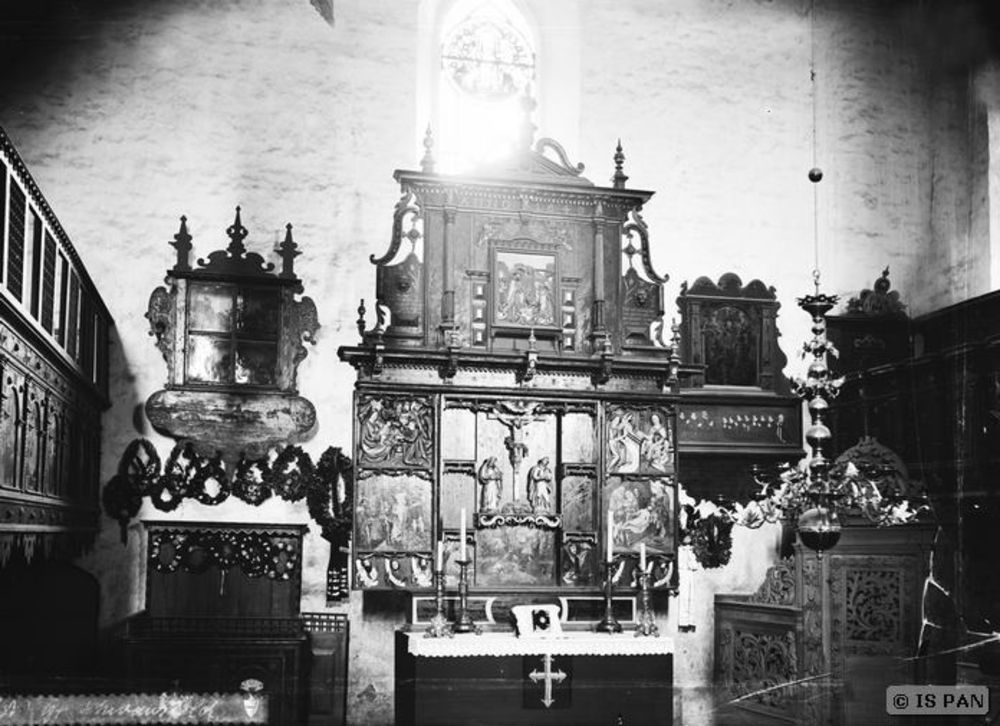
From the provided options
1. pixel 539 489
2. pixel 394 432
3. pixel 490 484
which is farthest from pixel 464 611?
pixel 394 432

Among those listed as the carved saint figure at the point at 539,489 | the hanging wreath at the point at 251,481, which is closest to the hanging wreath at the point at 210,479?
the hanging wreath at the point at 251,481

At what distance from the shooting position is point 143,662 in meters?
11.0

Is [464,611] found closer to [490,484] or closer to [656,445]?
[490,484]

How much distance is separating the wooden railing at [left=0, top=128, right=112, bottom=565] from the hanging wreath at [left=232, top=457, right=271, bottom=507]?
4.72ft

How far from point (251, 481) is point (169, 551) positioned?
1.50m

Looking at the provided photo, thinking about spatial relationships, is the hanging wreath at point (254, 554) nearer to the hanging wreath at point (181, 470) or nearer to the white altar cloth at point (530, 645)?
the hanging wreath at point (181, 470)

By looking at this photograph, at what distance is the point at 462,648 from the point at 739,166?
22.9 feet

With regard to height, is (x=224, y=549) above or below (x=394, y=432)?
below

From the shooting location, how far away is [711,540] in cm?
1397

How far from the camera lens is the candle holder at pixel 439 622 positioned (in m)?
11.1

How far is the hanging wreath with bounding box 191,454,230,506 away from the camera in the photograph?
12797 millimetres

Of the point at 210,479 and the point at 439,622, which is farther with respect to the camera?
the point at 210,479

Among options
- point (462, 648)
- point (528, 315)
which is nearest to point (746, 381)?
point (528, 315)

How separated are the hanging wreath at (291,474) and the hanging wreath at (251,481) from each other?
2.4 inches
